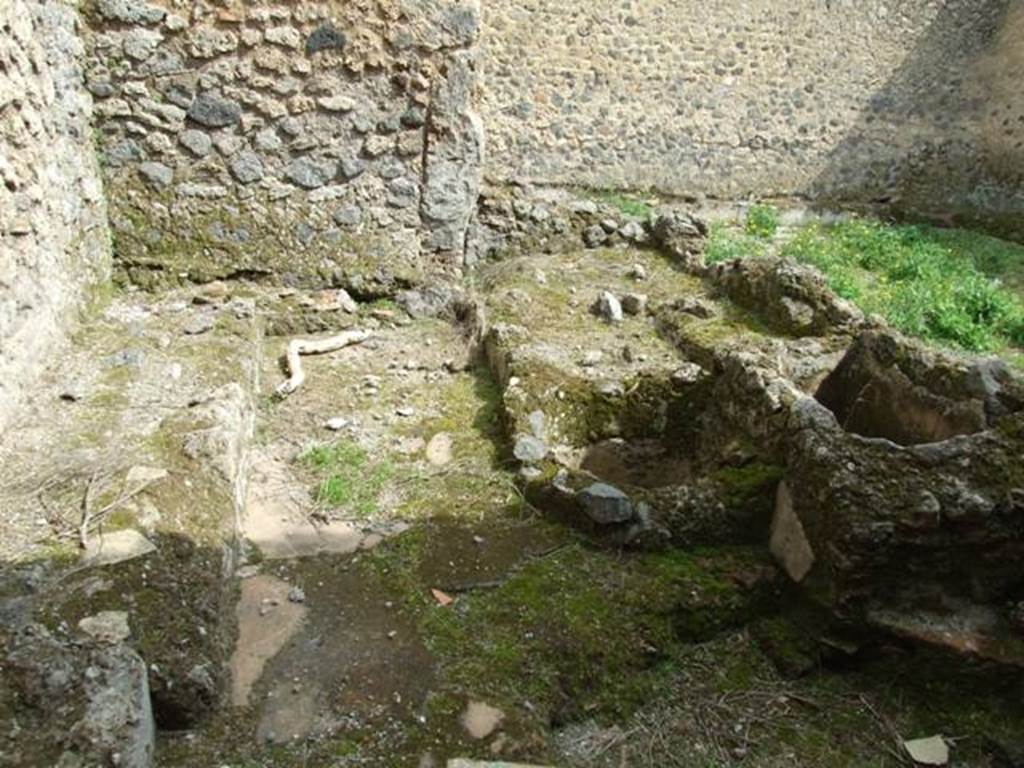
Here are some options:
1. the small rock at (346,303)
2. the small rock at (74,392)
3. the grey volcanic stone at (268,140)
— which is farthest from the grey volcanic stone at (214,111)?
the small rock at (74,392)

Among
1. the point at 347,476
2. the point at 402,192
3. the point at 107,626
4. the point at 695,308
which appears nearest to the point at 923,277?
the point at 695,308

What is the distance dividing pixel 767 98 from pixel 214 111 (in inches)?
338

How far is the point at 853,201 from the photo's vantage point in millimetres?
11844

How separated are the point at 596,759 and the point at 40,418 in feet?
8.72

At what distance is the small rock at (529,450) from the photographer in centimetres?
382

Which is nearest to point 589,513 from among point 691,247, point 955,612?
point 955,612

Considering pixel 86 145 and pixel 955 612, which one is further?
pixel 86 145

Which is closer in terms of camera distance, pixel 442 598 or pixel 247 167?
pixel 442 598

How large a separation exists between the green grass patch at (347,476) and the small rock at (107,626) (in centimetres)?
127

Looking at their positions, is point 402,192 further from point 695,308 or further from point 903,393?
point 903,393

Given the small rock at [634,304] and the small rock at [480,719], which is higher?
the small rock at [634,304]

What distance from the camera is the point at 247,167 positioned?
5.01m

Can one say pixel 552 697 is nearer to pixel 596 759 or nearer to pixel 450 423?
pixel 596 759

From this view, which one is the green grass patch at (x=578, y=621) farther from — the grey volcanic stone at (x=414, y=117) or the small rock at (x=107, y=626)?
the grey volcanic stone at (x=414, y=117)
